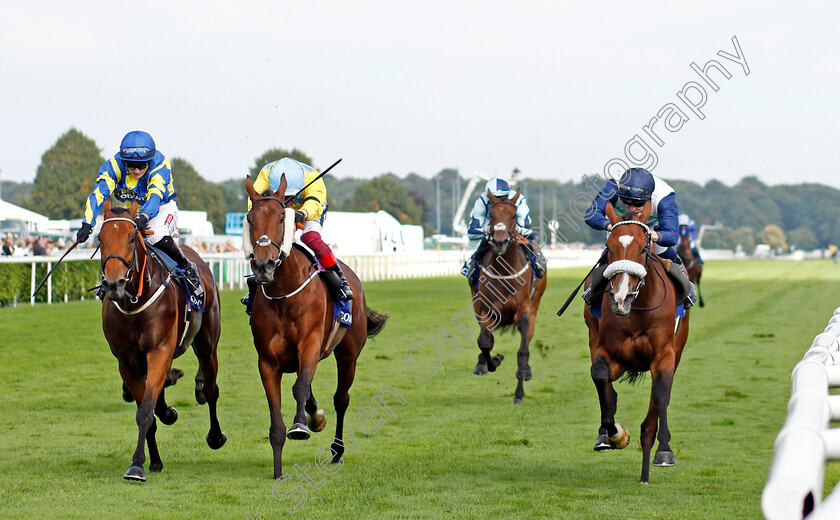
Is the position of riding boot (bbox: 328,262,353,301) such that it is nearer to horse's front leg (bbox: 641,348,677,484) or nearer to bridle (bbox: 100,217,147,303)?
bridle (bbox: 100,217,147,303)

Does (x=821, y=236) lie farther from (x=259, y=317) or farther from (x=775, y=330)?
(x=259, y=317)

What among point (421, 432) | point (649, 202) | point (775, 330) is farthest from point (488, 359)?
point (775, 330)

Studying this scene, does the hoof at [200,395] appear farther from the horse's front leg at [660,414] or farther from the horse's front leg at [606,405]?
the horse's front leg at [660,414]

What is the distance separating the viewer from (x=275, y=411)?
5.90 metres

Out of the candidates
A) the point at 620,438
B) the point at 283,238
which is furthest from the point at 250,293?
the point at 620,438

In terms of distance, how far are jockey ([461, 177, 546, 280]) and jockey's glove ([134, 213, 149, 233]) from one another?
4.44m

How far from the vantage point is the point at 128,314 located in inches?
A: 238

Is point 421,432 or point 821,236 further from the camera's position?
point 821,236

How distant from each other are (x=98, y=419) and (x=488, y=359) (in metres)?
3.71

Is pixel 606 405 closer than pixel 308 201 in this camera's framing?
Yes

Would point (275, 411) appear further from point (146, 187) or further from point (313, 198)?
point (146, 187)

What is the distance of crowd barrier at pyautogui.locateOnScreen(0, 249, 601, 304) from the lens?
1786cm

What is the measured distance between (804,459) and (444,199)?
142 meters

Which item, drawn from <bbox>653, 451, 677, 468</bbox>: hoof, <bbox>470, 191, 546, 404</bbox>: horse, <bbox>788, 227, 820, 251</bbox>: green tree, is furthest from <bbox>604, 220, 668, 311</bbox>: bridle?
<bbox>788, 227, 820, 251</bbox>: green tree
